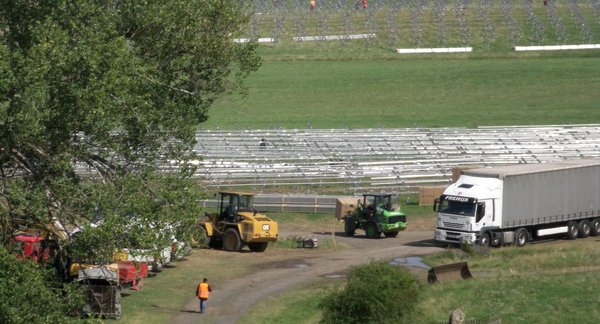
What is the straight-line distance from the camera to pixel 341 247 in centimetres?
5016

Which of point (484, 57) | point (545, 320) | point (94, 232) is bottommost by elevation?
point (545, 320)

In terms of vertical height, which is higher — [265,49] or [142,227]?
[265,49]

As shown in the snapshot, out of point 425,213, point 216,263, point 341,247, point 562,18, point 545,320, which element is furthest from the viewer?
point 562,18

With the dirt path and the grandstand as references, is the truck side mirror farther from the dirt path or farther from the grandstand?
the grandstand

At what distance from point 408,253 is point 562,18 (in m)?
90.0

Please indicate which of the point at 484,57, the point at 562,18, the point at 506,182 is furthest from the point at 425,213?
the point at 562,18

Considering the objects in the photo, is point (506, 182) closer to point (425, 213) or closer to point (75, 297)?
point (425, 213)

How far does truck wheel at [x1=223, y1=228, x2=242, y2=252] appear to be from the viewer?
1891 inches

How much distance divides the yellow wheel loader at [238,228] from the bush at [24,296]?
19.6m

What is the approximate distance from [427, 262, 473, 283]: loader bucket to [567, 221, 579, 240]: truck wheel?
14097 mm

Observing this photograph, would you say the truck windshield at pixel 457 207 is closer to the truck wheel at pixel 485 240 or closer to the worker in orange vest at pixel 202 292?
the truck wheel at pixel 485 240

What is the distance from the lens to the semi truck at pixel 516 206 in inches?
1949

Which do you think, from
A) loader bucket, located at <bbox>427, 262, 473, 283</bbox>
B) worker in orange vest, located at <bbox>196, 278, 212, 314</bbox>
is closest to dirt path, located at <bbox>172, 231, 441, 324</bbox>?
worker in orange vest, located at <bbox>196, 278, 212, 314</bbox>

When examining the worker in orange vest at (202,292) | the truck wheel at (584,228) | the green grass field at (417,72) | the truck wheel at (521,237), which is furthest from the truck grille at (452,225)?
the green grass field at (417,72)
